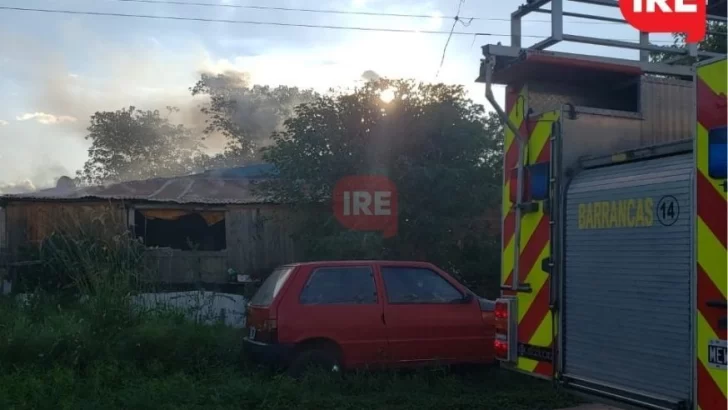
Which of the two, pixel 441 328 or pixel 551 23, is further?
pixel 441 328

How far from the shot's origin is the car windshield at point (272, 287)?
29.2 ft

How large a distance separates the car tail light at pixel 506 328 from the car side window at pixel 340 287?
355cm

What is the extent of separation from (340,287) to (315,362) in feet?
2.97

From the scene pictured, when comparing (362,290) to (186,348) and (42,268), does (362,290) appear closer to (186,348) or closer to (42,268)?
(186,348)

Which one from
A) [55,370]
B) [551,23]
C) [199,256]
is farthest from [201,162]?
[551,23]

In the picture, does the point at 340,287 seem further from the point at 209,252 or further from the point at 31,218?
the point at 31,218

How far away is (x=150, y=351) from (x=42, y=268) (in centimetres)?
731

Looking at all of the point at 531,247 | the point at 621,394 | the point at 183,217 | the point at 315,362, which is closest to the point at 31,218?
the point at 183,217

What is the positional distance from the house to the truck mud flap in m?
11.6

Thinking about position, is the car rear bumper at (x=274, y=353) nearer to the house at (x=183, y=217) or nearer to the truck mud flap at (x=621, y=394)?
the truck mud flap at (x=621, y=394)

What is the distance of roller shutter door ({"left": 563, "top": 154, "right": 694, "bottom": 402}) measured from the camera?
4.18m

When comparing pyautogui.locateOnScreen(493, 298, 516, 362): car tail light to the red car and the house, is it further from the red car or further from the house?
the house

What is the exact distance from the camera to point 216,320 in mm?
12117

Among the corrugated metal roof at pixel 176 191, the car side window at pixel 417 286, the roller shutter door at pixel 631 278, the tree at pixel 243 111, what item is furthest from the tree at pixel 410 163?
the tree at pixel 243 111
